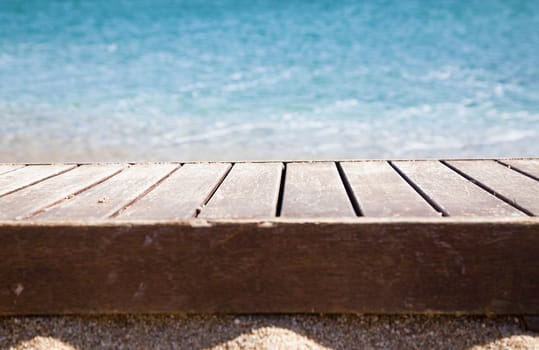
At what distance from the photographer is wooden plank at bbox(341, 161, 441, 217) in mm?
1567

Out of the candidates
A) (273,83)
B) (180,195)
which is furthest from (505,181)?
(273,83)

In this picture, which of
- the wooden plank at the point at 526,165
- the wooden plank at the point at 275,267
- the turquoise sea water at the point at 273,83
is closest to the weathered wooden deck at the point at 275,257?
the wooden plank at the point at 275,267

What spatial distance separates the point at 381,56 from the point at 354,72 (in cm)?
159

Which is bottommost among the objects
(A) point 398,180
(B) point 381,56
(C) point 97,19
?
(A) point 398,180

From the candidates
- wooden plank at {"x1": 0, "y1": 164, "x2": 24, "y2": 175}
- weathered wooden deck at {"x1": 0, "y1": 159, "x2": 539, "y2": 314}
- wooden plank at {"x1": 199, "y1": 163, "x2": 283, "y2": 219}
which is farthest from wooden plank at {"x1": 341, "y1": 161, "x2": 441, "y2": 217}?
wooden plank at {"x1": 0, "y1": 164, "x2": 24, "y2": 175}

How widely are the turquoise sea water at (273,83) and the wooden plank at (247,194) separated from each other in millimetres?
3210

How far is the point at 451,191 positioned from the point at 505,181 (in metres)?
0.29

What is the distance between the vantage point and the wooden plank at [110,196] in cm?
160

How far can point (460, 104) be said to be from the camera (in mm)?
7449

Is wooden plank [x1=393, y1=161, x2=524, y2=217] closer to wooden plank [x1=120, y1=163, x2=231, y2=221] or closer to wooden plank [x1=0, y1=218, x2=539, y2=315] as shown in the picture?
wooden plank [x1=0, y1=218, x2=539, y2=315]

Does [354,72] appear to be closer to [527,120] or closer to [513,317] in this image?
[527,120]

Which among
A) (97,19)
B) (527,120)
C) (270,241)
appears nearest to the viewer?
(270,241)

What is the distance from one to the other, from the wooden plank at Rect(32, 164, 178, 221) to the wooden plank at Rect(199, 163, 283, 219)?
0.29 metres

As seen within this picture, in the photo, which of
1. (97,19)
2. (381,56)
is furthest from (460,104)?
(97,19)
